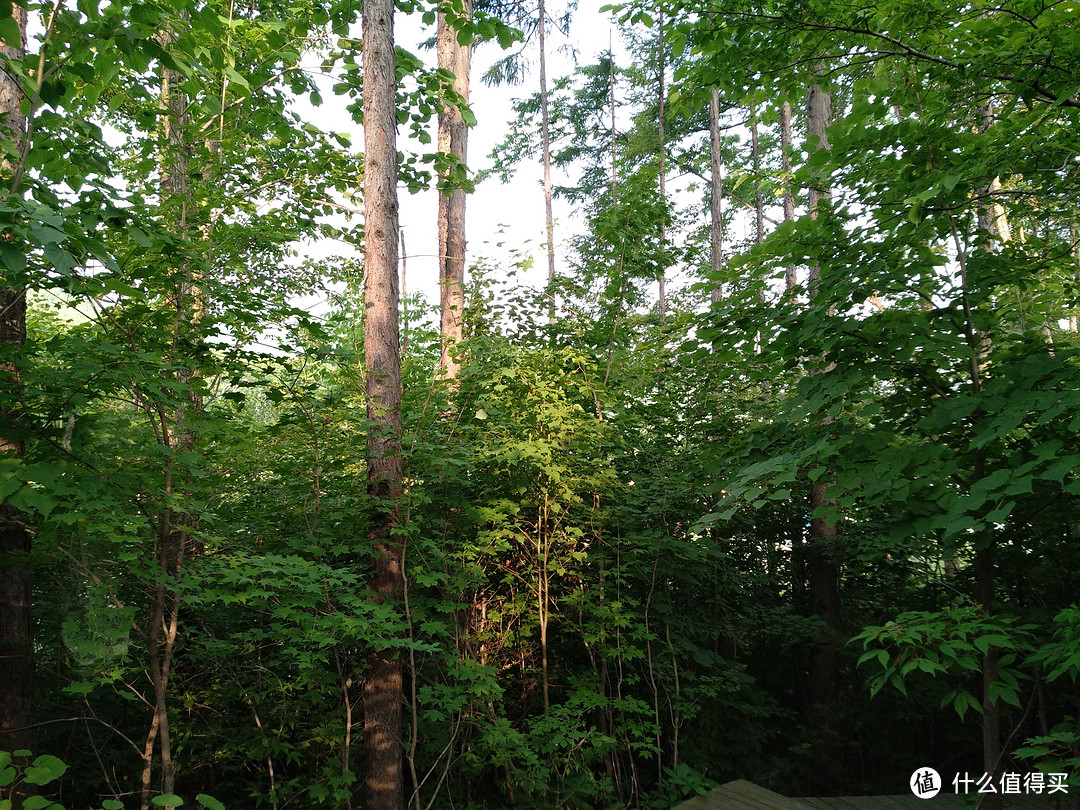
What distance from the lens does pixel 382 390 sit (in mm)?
4316

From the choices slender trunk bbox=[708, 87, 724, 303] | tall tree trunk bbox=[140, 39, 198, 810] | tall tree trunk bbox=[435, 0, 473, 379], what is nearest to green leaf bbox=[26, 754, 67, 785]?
tall tree trunk bbox=[140, 39, 198, 810]

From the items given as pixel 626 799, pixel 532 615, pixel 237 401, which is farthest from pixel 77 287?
pixel 626 799

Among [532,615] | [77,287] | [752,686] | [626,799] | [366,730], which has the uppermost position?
[77,287]

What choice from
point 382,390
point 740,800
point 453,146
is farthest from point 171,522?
point 453,146

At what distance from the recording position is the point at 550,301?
6387 millimetres

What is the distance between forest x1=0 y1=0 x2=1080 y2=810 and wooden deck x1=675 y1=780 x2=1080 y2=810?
555 millimetres

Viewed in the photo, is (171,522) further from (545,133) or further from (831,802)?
(545,133)

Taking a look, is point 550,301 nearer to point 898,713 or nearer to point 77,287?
point 77,287

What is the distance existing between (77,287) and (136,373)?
1.31 ft

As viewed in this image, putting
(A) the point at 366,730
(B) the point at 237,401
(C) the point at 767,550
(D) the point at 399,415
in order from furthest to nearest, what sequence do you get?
(C) the point at 767,550, (D) the point at 399,415, (A) the point at 366,730, (B) the point at 237,401

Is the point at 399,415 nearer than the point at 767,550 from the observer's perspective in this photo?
Yes

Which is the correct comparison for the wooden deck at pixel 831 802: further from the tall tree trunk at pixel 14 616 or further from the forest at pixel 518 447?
the tall tree trunk at pixel 14 616

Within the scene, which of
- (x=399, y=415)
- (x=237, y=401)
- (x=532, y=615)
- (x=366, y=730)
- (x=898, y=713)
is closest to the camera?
(x=237, y=401)

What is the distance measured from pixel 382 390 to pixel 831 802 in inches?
177
